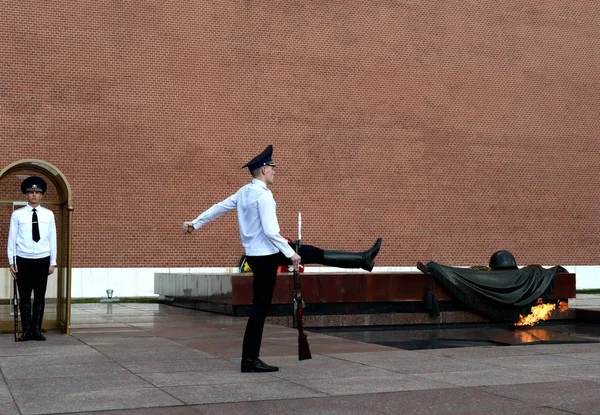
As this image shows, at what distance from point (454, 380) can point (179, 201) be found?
15.6 m

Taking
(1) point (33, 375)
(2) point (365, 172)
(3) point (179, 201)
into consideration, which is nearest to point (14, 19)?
(3) point (179, 201)

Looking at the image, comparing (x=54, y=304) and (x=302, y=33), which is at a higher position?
(x=302, y=33)

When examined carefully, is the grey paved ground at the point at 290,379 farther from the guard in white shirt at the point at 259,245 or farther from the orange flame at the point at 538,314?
the orange flame at the point at 538,314

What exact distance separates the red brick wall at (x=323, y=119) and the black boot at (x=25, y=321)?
11.2m

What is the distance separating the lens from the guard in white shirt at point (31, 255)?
8.91 metres

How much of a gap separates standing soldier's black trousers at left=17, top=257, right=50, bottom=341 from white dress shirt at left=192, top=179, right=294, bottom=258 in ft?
10.2

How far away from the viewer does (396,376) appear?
6.17m

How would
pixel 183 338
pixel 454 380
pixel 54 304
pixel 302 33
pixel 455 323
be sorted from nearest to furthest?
pixel 454 380 → pixel 183 338 → pixel 54 304 → pixel 455 323 → pixel 302 33

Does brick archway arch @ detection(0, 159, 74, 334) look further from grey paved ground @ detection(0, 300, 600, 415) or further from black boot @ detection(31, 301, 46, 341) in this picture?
grey paved ground @ detection(0, 300, 600, 415)

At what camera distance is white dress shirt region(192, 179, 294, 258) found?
641 centimetres

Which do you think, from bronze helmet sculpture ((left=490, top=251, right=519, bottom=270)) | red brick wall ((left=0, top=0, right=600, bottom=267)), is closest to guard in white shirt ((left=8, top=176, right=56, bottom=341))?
bronze helmet sculpture ((left=490, top=251, right=519, bottom=270))

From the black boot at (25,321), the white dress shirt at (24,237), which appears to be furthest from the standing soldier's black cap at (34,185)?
the black boot at (25,321)

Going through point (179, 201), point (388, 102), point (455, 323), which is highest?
point (388, 102)

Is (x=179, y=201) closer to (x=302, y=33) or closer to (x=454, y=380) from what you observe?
(x=302, y=33)
